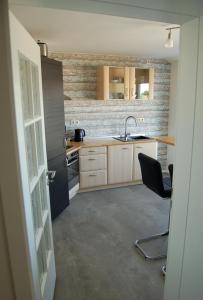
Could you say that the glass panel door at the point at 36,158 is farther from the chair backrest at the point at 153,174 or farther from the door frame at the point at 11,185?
the chair backrest at the point at 153,174

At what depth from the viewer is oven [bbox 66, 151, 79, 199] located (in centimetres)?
341

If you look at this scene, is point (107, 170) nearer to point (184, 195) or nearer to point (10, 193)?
point (184, 195)

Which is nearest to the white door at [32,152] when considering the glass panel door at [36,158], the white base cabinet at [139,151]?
the glass panel door at [36,158]

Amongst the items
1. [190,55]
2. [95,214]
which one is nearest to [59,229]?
[95,214]

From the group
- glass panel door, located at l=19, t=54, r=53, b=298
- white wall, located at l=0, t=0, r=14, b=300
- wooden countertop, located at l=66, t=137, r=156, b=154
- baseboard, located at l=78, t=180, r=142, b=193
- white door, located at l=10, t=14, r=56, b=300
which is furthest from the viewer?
baseboard, located at l=78, t=180, r=142, b=193

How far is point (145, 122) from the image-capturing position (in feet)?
14.9

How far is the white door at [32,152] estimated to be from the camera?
3.35 ft

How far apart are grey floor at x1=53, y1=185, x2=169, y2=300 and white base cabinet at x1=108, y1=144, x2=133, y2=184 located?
34 cm

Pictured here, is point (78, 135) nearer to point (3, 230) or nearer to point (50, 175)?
point (50, 175)

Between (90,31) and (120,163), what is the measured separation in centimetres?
217

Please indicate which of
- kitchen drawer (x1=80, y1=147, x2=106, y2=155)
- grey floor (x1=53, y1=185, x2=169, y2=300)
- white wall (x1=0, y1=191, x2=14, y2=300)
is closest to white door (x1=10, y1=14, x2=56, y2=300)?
white wall (x1=0, y1=191, x2=14, y2=300)

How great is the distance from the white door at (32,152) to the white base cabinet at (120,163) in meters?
2.18

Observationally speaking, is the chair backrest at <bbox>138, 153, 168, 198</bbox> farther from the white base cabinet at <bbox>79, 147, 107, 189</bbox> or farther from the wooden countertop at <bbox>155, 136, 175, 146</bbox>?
the white base cabinet at <bbox>79, 147, 107, 189</bbox>

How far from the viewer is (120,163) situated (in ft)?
13.0
